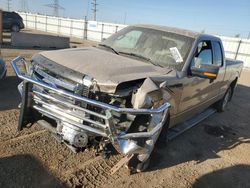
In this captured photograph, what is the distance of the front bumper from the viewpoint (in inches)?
109

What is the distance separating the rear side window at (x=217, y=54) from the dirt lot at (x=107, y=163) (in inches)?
62.6

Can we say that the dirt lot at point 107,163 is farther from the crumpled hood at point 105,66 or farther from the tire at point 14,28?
the tire at point 14,28

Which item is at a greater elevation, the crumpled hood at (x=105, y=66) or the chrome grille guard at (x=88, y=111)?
the crumpled hood at (x=105, y=66)

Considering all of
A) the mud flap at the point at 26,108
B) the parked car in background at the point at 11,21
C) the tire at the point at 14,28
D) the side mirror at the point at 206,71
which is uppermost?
the side mirror at the point at 206,71

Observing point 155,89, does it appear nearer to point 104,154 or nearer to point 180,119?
point 104,154

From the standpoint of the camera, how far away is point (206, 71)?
12.7 feet

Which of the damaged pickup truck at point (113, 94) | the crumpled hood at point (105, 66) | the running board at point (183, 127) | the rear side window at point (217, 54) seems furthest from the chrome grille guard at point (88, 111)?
Result: the rear side window at point (217, 54)

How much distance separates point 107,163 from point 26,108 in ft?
4.50

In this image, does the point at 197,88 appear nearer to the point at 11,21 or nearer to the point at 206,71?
the point at 206,71

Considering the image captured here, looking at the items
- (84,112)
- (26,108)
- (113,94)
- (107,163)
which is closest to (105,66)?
(113,94)

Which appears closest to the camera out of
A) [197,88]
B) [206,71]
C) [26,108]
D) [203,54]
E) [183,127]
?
[26,108]

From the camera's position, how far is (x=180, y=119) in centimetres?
442

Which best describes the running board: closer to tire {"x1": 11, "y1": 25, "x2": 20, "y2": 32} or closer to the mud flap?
the mud flap

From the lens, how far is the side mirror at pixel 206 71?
12.4 ft
